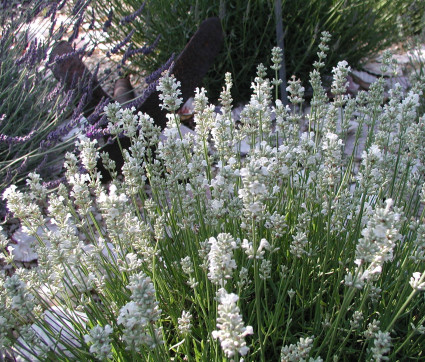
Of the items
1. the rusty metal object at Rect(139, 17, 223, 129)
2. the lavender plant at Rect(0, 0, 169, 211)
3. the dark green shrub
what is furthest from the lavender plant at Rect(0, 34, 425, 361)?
the dark green shrub

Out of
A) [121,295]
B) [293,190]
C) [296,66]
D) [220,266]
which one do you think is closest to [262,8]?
[296,66]

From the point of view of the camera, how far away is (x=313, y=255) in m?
1.73

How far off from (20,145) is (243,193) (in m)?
2.23

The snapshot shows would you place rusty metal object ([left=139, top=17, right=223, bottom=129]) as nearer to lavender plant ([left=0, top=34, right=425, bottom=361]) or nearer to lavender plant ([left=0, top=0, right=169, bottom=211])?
lavender plant ([left=0, top=0, right=169, bottom=211])

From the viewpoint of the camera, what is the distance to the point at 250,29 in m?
3.92

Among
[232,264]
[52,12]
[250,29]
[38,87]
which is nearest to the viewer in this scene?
[232,264]

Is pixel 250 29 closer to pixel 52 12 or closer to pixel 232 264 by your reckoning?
pixel 52 12

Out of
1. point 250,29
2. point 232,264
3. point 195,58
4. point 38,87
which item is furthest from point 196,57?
point 232,264

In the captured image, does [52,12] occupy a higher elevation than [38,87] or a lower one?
higher

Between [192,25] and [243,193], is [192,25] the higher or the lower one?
the higher one

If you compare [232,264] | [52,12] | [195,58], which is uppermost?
[52,12]

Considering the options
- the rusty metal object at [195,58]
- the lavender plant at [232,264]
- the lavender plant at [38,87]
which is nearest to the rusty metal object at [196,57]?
the rusty metal object at [195,58]

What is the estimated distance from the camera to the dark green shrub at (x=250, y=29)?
3.83 m

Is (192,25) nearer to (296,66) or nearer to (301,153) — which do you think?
(296,66)
